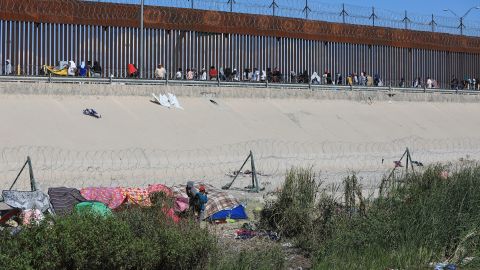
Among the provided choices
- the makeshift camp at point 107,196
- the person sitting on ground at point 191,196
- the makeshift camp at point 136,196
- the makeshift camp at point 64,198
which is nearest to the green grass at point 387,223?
the person sitting on ground at point 191,196

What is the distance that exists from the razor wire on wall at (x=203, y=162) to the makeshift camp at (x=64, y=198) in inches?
151

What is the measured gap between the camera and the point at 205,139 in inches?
986

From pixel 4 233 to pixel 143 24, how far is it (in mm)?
24146

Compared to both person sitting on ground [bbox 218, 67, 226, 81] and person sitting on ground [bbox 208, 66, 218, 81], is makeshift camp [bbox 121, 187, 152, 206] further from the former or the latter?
person sitting on ground [bbox 208, 66, 218, 81]

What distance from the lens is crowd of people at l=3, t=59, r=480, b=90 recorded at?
2973 centimetres

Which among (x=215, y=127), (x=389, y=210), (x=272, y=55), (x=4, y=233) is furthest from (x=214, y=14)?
(x=4, y=233)

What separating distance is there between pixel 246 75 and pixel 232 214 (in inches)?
820

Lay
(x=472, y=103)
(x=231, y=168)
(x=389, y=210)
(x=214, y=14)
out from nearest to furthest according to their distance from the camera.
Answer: (x=389, y=210) → (x=231, y=168) → (x=214, y=14) → (x=472, y=103)

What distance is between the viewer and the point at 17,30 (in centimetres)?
3009

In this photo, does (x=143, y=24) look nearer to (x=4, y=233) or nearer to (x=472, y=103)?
(x=472, y=103)

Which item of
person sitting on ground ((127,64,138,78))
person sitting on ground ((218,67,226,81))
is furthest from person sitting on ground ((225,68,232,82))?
person sitting on ground ((127,64,138,78))

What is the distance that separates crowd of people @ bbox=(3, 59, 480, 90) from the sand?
245 cm


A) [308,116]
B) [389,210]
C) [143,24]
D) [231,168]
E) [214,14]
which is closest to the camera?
[389,210]

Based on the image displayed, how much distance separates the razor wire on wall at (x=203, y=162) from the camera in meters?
19.2
